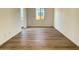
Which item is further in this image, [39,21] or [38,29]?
[39,21]

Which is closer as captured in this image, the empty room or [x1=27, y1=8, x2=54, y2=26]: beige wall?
the empty room

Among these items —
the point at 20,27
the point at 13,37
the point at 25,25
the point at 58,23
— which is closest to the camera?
the point at 13,37

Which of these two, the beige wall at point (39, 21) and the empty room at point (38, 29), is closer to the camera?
the empty room at point (38, 29)

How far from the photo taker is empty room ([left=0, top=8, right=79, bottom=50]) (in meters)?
1.49

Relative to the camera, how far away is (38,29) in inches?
70.9

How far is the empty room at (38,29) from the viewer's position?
1489 mm

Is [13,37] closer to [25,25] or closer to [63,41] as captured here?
[25,25]

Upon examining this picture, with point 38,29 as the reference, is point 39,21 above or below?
above
